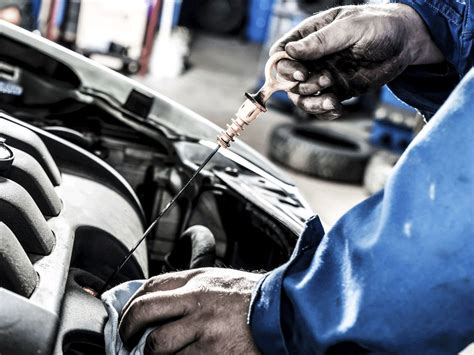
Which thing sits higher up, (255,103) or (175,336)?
(255,103)

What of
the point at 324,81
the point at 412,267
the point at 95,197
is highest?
the point at 324,81

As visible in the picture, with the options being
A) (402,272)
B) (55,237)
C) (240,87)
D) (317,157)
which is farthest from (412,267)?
(240,87)

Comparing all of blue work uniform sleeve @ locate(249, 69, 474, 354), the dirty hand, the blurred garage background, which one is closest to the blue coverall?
blue work uniform sleeve @ locate(249, 69, 474, 354)

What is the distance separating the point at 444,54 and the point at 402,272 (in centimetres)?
71

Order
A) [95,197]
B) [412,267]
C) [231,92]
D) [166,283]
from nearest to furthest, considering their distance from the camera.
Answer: [412,267] < [166,283] < [95,197] < [231,92]

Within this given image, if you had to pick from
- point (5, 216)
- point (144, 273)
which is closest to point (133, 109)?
point (144, 273)

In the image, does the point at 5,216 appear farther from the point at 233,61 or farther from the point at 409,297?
the point at 233,61

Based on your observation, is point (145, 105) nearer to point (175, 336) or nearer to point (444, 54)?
point (444, 54)

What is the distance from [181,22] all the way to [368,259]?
7322mm

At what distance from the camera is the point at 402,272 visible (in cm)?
73

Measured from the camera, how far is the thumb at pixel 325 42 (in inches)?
40.8

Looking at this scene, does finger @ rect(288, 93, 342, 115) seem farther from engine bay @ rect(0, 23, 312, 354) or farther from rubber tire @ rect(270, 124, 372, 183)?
rubber tire @ rect(270, 124, 372, 183)

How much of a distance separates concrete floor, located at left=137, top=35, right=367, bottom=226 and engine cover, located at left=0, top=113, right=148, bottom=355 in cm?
215

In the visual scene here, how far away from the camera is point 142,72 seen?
5.57m
